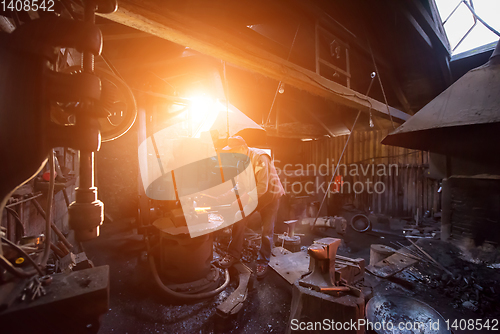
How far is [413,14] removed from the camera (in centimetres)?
542

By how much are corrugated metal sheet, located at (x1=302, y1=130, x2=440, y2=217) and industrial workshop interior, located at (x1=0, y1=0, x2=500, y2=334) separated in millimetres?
88

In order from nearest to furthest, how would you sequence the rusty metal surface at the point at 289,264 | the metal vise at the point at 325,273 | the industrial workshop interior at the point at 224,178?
the industrial workshop interior at the point at 224,178 → the metal vise at the point at 325,273 → the rusty metal surface at the point at 289,264

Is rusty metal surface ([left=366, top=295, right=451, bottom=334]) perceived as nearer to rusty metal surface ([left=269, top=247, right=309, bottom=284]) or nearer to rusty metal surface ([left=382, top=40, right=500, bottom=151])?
rusty metal surface ([left=269, top=247, right=309, bottom=284])

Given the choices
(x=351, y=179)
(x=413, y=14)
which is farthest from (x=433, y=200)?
(x=413, y=14)

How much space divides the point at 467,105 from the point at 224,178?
18.3 ft

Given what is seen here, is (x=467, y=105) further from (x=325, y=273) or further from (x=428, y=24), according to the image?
(x=325, y=273)

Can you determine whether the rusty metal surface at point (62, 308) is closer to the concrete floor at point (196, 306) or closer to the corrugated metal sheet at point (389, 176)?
the concrete floor at point (196, 306)

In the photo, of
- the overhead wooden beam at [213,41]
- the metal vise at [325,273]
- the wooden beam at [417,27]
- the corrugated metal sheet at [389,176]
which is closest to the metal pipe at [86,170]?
the overhead wooden beam at [213,41]

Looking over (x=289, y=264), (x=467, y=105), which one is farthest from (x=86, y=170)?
(x=467, y=105)

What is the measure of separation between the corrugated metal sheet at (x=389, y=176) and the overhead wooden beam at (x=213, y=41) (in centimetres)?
548

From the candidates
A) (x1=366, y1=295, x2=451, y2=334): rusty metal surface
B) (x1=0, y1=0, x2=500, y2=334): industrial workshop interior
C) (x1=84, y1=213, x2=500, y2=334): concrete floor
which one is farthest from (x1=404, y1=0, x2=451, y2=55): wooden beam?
(x1=366, y1=295, x2=451, y2=334): rusty metal surface

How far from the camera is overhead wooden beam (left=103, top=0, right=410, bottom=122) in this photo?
8.02 ft

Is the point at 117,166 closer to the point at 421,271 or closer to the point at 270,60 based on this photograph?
the point at 270,60

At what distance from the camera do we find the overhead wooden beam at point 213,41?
2443 millimetres
